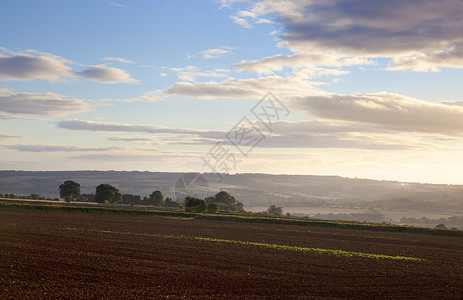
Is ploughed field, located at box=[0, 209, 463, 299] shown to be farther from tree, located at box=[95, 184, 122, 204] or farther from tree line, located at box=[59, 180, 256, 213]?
tree, located at box=[95, 184, 122, 204]

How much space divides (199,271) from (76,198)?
478ft

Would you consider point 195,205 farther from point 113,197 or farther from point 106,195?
point 113,197

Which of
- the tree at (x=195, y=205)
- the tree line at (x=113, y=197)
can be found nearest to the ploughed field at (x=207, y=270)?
the tree at (x=195, y=205)

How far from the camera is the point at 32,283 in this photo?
2236cm

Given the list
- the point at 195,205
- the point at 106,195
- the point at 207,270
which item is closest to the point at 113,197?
the point at 106,195

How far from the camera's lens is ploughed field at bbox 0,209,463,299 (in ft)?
72.9

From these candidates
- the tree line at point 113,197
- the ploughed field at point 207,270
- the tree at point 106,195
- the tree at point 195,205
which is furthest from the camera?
the tree line at point 113,197

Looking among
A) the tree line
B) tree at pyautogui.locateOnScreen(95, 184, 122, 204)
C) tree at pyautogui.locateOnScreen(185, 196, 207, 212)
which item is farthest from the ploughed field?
tree at pyautogui.locateOnScreen(95, 184, 122, 204)

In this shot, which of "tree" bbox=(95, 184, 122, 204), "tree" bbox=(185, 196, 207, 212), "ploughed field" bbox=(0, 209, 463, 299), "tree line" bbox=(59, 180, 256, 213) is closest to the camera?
"ploughed field" bbox=(0, 209, 463, 299)

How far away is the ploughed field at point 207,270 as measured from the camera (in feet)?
72.9

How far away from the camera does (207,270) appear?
2775 centimetres

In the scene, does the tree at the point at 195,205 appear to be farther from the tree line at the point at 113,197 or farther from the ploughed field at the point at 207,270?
the ploughed field at the point at 207,270

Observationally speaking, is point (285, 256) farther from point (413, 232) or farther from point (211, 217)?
point (211, 217)

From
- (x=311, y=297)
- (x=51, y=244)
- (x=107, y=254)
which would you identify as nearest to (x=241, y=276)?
(x=311, y=297)
